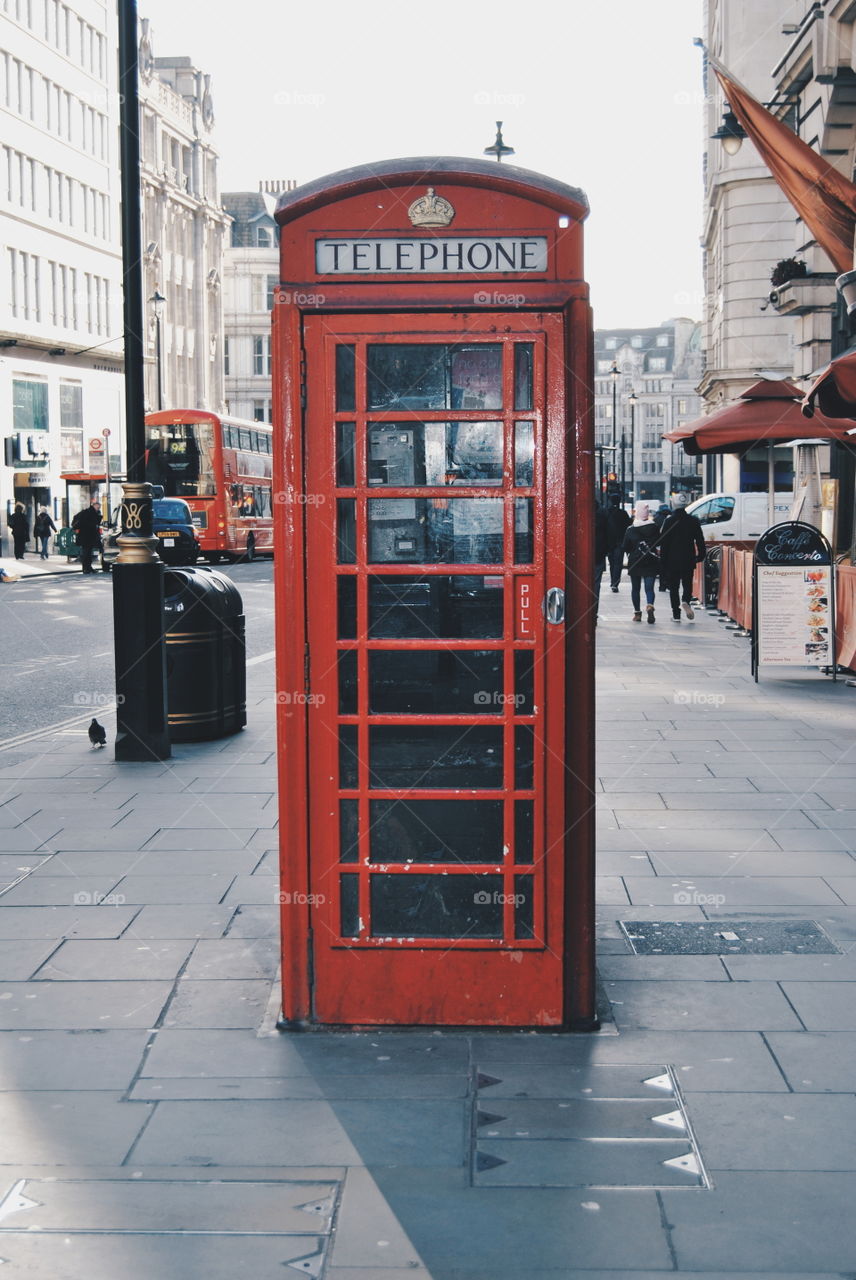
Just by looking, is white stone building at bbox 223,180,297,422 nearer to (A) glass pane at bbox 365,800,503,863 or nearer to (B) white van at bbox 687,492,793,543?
(B) white van at bbox 687,492,793,543

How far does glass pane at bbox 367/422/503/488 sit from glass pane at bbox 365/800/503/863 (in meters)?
1.01

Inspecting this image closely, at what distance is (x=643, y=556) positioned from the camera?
20000mm

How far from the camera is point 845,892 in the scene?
20.3 ft

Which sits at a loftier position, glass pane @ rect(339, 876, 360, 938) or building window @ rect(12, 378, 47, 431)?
building window @ rect(12, 378, 47, 431)

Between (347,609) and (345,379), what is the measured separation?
70cm

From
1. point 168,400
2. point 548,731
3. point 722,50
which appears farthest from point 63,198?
point 548,731

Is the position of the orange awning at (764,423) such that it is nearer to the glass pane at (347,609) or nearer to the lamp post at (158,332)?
the glass pane at (347,609)

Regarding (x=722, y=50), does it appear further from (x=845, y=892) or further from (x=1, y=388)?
(x=845, y=892)

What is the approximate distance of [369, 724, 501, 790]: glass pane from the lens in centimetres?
463

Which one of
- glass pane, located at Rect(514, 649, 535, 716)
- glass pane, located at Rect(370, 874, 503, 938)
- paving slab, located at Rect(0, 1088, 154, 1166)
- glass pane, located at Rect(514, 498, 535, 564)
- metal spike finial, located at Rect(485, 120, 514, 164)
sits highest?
metal spike finial, located at Rect(485, 120, 514, 164)

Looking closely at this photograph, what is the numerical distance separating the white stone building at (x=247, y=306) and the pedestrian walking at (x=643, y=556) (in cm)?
7332

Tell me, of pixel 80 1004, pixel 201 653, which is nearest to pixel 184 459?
pixel 201 653

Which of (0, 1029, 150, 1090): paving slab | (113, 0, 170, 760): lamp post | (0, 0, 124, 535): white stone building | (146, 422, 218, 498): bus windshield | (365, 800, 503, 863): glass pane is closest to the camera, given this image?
(0, 1029, 150, 1090): paving slab

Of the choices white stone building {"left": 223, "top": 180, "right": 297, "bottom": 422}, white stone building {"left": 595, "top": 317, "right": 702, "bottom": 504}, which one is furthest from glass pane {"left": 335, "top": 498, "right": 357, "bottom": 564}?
white stone building {"left": 595, "top": 317, "right": 702, "bottom": 504}
